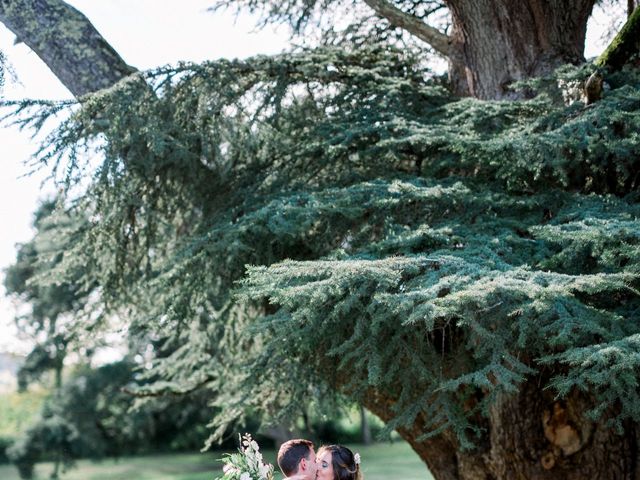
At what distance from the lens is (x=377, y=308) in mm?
5500

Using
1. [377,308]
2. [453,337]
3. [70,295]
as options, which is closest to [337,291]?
[377,308]

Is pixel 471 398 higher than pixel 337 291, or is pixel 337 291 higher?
pixel 337 291

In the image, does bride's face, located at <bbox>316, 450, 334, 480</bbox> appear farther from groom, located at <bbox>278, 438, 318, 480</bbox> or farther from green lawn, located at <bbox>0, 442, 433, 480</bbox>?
green lawn, located at <bbox>0, 442, 433, 480</bbox>

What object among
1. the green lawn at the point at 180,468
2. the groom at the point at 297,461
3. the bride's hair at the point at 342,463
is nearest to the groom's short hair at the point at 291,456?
the groom at the point at 297,461

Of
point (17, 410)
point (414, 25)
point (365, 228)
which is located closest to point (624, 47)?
point (414, 25)

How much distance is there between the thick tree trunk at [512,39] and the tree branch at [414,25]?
→ 0.29 m

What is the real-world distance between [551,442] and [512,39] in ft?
12.6

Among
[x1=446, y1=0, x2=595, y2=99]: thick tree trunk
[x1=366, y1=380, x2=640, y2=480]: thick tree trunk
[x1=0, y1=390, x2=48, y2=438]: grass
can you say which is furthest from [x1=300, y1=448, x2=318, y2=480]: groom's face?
[x1=0, y1=390, x2=48, y2=438]: grass

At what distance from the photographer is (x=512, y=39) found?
8.43 metres

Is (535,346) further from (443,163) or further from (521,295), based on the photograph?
(443,163)

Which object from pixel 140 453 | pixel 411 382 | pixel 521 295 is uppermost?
pixel 521 295

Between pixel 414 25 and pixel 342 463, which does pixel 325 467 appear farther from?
pixel 414 25

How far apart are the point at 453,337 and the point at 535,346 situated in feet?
4.67

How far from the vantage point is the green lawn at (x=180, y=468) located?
23.1 metres
